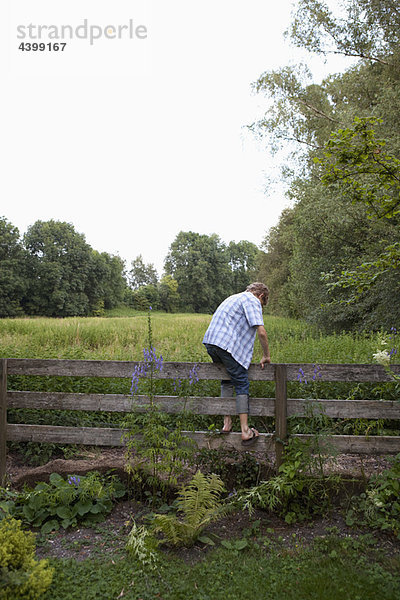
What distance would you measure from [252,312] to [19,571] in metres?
2.93

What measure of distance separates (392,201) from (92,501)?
4035 millimetres

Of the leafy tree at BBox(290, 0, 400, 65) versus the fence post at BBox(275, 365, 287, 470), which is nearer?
the fence post at BBox(275, 365, 287, 470)

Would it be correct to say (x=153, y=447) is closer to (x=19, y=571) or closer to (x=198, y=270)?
(x=19, y=571)

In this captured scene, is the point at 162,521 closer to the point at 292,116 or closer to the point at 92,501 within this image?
the point at 92,501

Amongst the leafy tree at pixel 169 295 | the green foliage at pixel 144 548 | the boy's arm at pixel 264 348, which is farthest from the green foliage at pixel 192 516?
the leafy tree at pixel 169 295

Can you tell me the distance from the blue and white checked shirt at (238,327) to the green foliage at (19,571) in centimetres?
231

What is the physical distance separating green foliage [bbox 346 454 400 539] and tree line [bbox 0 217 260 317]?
31.9m

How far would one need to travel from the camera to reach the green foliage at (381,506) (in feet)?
11.6

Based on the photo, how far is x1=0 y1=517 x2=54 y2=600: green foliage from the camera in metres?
2.59

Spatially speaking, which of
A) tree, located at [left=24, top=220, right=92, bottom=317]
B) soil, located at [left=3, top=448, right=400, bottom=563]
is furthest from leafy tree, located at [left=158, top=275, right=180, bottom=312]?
soil, located at [left=3, top=448, right=400, bottom=563]

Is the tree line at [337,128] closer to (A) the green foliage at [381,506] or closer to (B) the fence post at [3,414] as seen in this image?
(A) the green foliage at [381,506]

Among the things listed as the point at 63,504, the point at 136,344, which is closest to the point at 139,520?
A: the point at 63,504

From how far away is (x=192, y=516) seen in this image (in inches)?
141

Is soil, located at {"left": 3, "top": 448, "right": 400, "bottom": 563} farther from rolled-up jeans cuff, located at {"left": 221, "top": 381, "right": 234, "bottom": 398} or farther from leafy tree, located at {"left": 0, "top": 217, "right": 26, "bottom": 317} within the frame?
leafy tree, located at {"left": 0, "top": 217, "right": 26, "bottom": 317}
